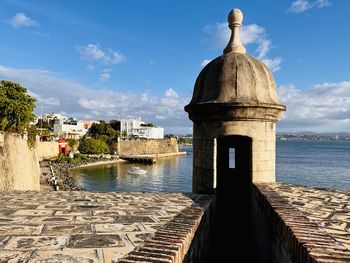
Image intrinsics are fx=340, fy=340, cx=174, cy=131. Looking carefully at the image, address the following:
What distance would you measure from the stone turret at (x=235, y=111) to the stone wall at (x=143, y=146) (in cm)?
7629

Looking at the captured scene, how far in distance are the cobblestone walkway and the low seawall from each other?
16.5 m

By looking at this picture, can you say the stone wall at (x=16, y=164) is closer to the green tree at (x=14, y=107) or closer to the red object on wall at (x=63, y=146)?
the green tree at (x=14, y=107)

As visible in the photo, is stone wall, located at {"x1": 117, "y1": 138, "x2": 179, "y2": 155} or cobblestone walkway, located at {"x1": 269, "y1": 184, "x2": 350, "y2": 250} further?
stone wall, located at {"x1": 117, "y1": 138, "x2": 179, "y2": 155}

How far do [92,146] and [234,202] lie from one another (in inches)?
2760

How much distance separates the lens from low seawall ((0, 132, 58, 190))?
19516 millimetres

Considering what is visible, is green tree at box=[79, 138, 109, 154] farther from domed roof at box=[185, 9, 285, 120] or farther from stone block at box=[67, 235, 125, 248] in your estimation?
stone block at box=[67, 235, 125, 248]

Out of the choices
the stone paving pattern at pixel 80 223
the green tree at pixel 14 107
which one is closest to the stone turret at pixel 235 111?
the stone paving pattern at pixel 80 223

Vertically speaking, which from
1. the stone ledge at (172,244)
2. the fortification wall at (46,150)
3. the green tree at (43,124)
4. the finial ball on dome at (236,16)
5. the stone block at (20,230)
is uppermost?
the green tree at (43,124)

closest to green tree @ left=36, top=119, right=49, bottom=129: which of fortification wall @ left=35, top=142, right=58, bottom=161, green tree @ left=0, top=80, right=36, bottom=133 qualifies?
fortification wall @ left=35, top=142, right=58, bottom=161

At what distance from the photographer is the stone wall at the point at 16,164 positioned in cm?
1950

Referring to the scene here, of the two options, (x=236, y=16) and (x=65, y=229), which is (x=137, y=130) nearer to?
(x=236, y=16)

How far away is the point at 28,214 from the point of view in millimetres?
4230

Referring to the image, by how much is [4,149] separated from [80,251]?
64.6ft

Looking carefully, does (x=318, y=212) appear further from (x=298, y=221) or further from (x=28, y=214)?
(x=28, y=214)
